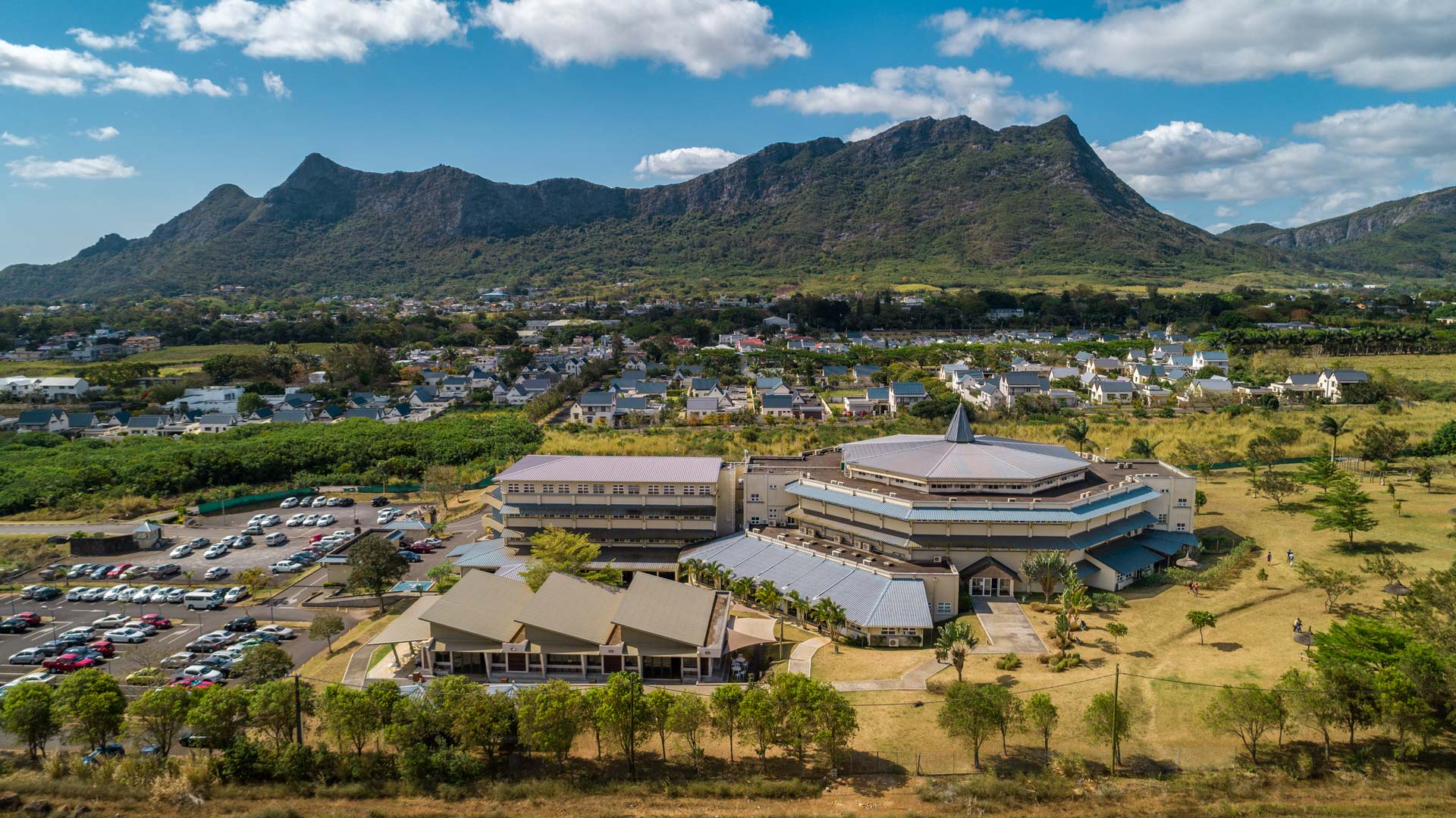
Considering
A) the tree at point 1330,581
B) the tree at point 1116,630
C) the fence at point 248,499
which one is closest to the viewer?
the tree at point 1116,630

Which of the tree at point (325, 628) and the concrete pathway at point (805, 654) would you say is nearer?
the concrete pathway at point (805, 654)

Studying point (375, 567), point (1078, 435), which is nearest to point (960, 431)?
point (1078, 435)

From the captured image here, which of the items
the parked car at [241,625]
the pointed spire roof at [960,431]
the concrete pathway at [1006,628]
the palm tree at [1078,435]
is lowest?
the concrete pathway at [1006,628]

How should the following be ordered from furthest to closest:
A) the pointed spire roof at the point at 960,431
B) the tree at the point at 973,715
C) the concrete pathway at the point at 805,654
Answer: the pointed spire roof at the point at 960,431 → the concrete pathway at the point at 805,654 → the tree at the point at 973,715

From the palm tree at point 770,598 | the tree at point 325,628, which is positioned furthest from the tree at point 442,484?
the palm tree at point 770,598

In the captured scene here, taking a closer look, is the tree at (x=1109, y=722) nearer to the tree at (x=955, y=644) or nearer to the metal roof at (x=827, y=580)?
the tree at (x=955, y=644)

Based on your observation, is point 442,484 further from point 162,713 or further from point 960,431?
point 960,431
